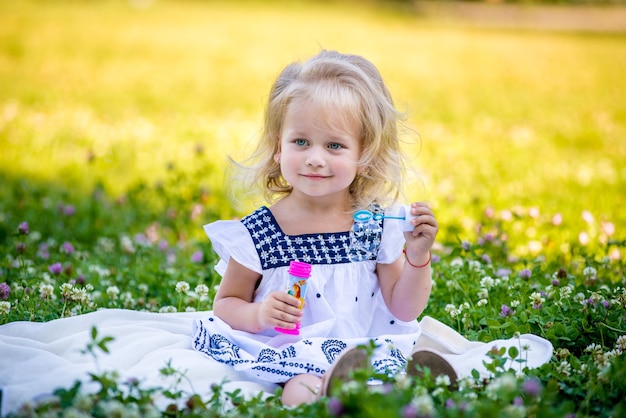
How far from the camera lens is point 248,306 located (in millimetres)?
3383

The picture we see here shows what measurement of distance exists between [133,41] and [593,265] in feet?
39.0

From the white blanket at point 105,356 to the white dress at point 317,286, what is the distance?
0.48ft

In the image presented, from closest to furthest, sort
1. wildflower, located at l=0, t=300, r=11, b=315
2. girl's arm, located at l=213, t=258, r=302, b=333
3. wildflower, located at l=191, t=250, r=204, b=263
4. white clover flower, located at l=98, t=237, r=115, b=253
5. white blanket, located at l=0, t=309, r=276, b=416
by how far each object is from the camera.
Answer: white blanket, located at l=0, t=309, r=276, b=416
girl's arm, located at l=213, t=258, r=302, b=333
wildflower, located at l=0, t=300, r=11, b=315
wildflower, located at l=191, t=250, r=204, b=263
white clover flower, located at l=98, t=237, r=115, b=253

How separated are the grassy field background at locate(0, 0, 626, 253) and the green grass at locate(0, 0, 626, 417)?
0.04m

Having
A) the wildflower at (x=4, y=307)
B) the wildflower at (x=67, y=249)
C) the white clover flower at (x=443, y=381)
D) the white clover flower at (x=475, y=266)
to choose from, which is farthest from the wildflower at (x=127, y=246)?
the white clover flower at (x=443, y=381)

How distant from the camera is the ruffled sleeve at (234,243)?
3.43 meters

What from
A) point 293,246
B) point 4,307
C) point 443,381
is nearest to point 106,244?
point 4,307

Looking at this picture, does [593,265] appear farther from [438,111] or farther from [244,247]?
[438,111]

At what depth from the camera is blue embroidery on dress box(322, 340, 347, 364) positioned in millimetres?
3201

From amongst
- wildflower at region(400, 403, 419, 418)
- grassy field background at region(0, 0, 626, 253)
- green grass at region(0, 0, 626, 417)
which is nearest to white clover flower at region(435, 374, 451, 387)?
green grass at region(0, 0, 626, 417)

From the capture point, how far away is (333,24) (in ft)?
64.9

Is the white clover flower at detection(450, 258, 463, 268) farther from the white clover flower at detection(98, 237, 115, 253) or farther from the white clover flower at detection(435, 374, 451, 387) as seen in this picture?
the white clover flower at detection(98, 237, 115, 253)

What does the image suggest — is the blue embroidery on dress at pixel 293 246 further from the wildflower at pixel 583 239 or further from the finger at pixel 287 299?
the wildflower at pixel 583 239

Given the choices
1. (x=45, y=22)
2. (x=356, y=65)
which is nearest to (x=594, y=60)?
(x=45, y=22)
